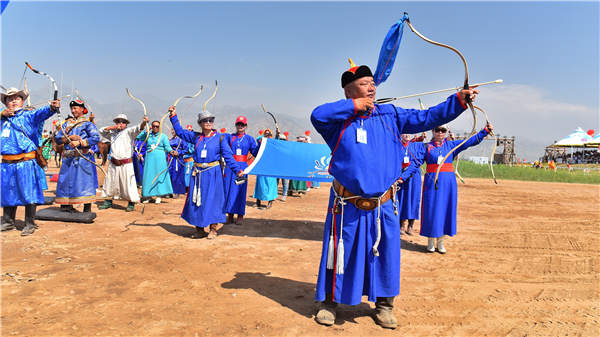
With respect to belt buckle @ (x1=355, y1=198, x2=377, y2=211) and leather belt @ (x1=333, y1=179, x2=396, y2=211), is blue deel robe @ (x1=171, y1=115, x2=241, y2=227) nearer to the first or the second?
leather belt @ (x1=333, y1=179, x2=396, y2=211)

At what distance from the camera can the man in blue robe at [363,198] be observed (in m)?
2.94

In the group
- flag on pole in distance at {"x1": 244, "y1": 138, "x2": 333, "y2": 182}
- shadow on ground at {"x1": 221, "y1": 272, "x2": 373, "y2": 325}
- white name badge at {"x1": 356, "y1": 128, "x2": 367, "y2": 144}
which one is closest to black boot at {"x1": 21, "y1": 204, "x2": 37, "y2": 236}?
flag on pole in distance at {"x1": 244, "y1": 138, "x2": 333, "y2": 182}

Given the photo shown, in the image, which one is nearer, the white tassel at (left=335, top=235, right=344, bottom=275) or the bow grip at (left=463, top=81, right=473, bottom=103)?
the bow grip at (left=463, top=81, right=473, bottom=103)

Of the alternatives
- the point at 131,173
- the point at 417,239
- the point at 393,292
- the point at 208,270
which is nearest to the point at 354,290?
the point at 393,292

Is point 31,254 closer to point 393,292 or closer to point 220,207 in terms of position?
point 220,207

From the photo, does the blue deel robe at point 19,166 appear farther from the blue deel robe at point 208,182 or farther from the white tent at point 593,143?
the white tent at point 593,143

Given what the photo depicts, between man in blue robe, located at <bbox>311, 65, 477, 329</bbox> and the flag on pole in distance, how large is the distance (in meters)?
3.72

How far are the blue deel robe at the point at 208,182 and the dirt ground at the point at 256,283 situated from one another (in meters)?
0.42

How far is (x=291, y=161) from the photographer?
7.34 meters

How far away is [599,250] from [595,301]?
3000 millimetres

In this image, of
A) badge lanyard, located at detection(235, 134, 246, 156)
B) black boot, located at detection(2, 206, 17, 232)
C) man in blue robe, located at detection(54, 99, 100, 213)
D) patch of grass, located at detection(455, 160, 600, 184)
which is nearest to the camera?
black boot, located at detection(2, 206, 17, 232)

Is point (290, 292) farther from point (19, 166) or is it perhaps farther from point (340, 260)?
point (19, 166)

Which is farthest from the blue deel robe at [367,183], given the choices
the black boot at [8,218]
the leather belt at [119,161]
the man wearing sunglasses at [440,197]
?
the leather belt at [119,161]

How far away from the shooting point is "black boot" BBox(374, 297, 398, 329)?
3051 millimetres
